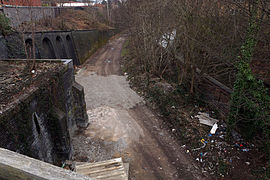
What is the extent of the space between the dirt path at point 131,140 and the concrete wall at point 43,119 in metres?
1.48

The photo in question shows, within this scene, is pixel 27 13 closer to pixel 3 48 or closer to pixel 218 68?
pixel 3 48

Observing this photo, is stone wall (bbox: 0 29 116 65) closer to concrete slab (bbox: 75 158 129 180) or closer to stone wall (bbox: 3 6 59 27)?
stone wall (bbox: 3 6 59 27)

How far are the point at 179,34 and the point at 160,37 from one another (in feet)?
9.41

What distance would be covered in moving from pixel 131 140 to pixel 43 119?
4.80 metres

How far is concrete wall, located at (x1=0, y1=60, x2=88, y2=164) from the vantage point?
18.4ft

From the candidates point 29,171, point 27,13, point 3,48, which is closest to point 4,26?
point 3,48

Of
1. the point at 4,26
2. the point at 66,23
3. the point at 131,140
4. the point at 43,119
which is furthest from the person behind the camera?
the point at 66,23

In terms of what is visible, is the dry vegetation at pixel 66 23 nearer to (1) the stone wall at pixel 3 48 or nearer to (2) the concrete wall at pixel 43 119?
(1) the stone wall at pixel 3 48

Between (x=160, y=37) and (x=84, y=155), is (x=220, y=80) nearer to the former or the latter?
(x=160, y=37)

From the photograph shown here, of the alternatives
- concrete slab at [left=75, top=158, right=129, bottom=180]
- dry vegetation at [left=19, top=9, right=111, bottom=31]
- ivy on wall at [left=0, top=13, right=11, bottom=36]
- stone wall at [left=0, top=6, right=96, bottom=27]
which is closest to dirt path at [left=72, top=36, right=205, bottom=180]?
concrete slab at [left=75, top=158, right=129, bottom=180]

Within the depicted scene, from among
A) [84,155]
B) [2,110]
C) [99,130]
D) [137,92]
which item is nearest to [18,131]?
[2,110]

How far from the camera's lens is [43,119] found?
23.6 feet

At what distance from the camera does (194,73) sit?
1277cm

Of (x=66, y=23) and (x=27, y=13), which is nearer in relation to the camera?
(x=27, y=13)
